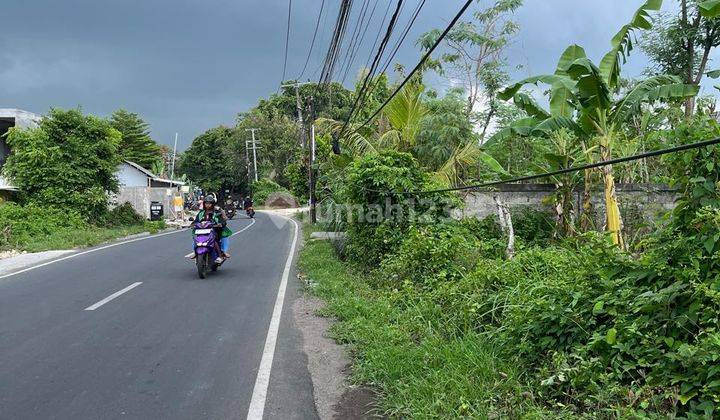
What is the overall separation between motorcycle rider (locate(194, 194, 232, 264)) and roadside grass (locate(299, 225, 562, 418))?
14.6ft

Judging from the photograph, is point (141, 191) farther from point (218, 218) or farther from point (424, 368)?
point (424, 368)

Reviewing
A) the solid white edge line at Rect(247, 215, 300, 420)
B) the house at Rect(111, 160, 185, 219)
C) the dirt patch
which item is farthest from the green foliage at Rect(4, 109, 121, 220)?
the dirt patch

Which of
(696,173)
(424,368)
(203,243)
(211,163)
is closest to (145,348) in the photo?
(424,368)

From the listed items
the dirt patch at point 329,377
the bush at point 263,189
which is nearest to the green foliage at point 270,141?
the bush at point 263,189

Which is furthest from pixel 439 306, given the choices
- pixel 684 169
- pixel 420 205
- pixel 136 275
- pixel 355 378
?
pixel 136 275

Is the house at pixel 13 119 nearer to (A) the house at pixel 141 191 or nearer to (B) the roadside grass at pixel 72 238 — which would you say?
(B) the roadside grass at pixel 72 238

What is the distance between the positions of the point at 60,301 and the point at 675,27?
1448 cm

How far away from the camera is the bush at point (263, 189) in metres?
64.1

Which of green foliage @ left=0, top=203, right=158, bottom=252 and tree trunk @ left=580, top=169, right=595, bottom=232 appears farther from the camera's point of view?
green foliage @ left=0, top=203, right=158, bottom=252

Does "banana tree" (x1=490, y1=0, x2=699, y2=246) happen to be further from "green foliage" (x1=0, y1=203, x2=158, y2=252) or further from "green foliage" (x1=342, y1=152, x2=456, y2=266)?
"green foliage" (x1=0, y1=203, x2=158, y2=252)

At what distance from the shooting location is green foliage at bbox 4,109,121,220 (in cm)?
2089

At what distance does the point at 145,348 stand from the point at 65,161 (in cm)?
1885

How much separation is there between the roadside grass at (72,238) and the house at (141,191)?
9655 mm

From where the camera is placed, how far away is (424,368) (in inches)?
187
